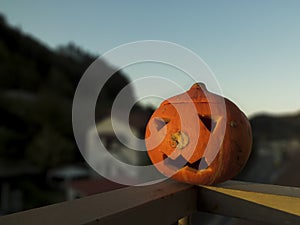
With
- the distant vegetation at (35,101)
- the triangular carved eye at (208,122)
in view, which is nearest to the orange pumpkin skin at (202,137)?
the triangular carved eye at (208,122)

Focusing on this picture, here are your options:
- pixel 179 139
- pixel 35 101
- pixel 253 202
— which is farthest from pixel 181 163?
pixel 35 101

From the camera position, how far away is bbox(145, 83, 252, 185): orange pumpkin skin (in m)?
0.60

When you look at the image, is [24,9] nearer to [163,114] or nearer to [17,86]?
[17,86]

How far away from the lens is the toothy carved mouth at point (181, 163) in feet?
2.04

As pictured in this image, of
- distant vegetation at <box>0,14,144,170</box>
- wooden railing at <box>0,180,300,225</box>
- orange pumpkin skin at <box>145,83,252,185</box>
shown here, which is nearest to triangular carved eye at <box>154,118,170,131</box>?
orange pumpkin skin at <box>145,83,252,185</box>

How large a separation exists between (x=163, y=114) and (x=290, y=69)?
2049 mm

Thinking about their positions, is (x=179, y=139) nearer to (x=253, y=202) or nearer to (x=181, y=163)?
(x=181, y=163)

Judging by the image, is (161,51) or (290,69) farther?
(290,69)

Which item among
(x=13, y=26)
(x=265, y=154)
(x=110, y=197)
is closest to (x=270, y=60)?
(x=110, y=197)

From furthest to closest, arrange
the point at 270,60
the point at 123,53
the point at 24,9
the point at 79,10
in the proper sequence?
1. the point at 24,9
2. the point at 79,10
3. the point at 270,60
4. the point at 123,53

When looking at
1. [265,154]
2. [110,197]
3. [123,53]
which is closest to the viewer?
[110,197]

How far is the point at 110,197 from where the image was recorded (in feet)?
1.58

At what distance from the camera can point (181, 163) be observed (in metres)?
0.65

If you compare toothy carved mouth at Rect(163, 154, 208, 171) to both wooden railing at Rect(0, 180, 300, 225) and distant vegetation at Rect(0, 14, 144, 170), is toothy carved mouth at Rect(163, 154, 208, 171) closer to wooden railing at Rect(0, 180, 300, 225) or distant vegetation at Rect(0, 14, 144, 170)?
wooden railing at Rect(0, 180, 300, 225)
